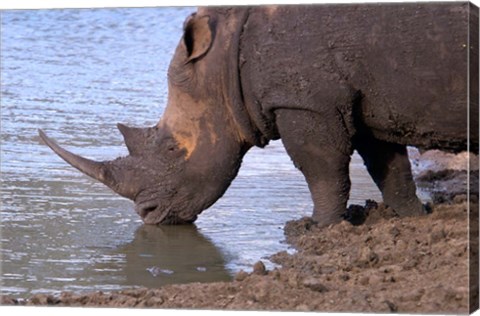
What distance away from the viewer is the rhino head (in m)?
8.02

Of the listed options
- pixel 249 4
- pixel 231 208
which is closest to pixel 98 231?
pixel 231 208

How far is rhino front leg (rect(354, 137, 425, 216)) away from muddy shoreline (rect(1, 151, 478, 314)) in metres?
0.47

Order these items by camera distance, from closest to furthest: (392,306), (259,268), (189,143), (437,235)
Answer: (392,306)
(437,235)
(259,268)
(189,143)

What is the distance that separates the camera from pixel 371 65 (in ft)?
25.1

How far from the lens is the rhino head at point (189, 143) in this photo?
8.02 meters

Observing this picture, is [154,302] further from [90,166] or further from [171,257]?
[90,166]

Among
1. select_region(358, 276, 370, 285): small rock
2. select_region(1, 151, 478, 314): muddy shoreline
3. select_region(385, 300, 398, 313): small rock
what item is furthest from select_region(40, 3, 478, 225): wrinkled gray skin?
select_region(385, 300, 398, 313): small rock

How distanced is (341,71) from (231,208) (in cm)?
123

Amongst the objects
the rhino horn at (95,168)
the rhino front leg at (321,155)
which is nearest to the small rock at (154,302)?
the rhino front leg at (321,155)

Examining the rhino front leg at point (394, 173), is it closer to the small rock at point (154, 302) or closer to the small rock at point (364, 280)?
the small rock at point (364, 280)

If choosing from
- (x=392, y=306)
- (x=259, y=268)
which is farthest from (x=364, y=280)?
(x=259, y=268)

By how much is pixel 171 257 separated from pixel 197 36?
3.70 feet

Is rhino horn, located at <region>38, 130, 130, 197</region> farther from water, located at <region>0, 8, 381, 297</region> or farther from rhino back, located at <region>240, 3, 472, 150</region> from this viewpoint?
rhino back, located at <region>240, 3, 472, 150</region>

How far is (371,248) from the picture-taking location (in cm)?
744
